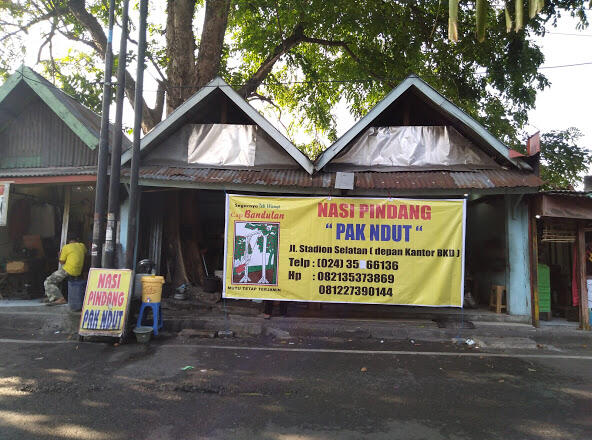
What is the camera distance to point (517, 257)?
7.82m

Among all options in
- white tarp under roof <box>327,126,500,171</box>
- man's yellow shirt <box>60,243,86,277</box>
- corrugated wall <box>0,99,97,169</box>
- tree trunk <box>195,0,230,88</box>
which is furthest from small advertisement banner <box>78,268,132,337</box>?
tree trunk <box>195,0,230,88</box>

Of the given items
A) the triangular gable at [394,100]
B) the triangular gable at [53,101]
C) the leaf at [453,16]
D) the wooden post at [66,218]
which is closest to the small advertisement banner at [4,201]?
the wooden post at [66,218]

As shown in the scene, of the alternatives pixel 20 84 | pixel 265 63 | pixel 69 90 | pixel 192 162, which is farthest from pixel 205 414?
pixel 69 90

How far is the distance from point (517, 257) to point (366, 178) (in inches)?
136

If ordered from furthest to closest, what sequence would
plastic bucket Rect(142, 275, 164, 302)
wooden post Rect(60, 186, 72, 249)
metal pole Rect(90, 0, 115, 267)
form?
wooden post Rect(60, 186, 72, 249) < metal pole Rect(90, 0, 115, 267) < plastic bucket Rect(142, 275, 164, 302)

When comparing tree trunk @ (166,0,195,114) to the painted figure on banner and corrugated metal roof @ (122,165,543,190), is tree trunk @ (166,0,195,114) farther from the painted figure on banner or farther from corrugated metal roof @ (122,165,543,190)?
the painted figure on banner

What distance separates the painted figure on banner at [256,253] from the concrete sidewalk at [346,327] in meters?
0.92

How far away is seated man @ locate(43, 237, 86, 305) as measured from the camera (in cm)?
809

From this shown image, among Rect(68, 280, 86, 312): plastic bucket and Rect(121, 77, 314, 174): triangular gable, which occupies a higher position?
Rect(121, 77, 314, 174): triangular gable

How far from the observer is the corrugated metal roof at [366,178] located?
7422mm

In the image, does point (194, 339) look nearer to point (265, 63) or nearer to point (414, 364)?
point (414, 364)

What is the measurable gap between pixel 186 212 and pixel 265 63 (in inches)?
258

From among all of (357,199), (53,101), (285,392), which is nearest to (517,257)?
(357,199)

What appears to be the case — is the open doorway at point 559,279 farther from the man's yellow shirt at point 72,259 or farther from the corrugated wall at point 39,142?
the corrugated wall at point 39,142
